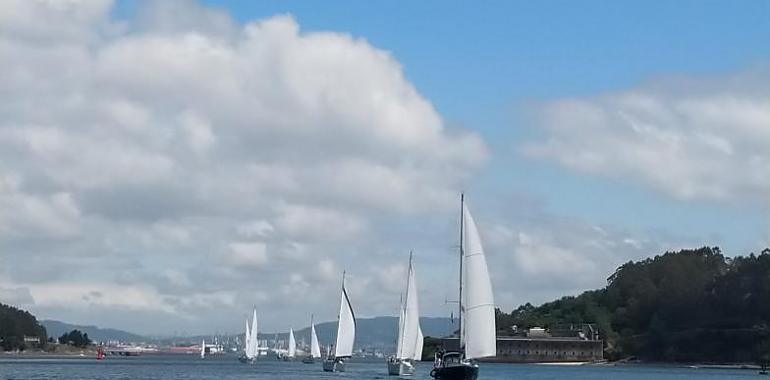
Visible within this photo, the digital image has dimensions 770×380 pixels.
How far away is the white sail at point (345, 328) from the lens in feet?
450

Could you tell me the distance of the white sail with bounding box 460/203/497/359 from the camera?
251 feet

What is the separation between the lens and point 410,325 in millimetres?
117125

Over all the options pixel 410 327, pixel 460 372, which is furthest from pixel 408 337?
pixel 460 372

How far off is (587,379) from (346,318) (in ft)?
87.3

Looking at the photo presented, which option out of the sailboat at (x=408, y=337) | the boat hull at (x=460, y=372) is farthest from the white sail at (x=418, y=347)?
the boat hull at (x=460, y=372)

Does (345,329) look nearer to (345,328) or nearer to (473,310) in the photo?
(345,328)

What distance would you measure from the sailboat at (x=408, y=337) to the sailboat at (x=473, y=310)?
3536cm

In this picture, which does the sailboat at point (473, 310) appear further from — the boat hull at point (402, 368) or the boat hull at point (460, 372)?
the boat hull at point (402, 368)

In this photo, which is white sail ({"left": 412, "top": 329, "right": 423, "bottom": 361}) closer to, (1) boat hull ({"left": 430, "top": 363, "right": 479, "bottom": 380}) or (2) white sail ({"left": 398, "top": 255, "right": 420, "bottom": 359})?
(2) white sail ({"left": 398, "top": 255, "right": 420, "bottom": 359})

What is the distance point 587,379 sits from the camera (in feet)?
451

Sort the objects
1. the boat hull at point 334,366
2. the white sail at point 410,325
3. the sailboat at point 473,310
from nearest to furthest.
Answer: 1. the sailboat at point 473,310
2. the white sail at point 410,325
3. the boat hull at point 334,366

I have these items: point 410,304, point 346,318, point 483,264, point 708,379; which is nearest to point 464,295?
point 483,264

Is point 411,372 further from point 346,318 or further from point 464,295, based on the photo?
point 464,295

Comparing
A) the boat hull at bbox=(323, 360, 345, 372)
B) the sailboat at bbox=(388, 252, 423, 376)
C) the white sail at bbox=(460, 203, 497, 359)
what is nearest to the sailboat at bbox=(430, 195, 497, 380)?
the white sail at bbox=(460, 203, 497, 359)
